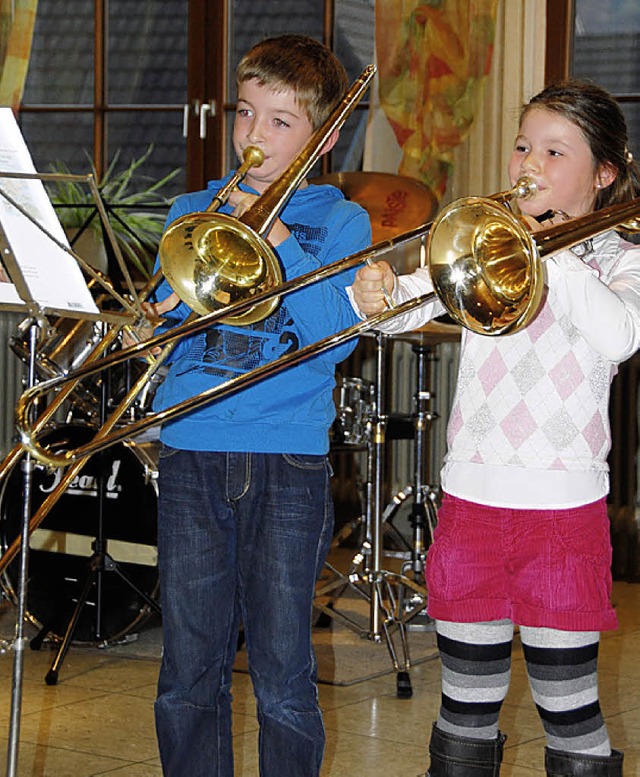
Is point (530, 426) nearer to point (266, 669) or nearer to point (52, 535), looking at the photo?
point (266, 669)

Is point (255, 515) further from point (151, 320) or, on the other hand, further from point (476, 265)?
point (476, 265)

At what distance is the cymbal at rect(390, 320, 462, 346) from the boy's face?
5.06 ft

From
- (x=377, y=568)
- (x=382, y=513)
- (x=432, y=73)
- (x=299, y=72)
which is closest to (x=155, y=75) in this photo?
(x=432, y=73)

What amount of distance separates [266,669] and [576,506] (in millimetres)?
496

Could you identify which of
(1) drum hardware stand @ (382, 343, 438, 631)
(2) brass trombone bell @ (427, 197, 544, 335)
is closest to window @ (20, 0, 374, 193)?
(1) drum hardware stand @ (382, 343, 438, 631)

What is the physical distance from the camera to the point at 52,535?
367 cm

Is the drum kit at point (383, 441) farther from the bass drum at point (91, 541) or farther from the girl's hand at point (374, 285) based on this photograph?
the girl's hand at point (374, 285)

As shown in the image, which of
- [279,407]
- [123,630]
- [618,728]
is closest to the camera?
[279,407]

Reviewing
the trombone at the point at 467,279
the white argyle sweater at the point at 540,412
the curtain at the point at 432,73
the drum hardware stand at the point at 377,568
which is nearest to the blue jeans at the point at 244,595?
the trombone at the point at 467,279

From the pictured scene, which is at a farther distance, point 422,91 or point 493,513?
point 422,91

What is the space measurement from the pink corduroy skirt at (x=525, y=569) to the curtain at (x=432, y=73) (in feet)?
10.0

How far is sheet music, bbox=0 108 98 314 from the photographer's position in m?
1.66

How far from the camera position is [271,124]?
1.82 meters

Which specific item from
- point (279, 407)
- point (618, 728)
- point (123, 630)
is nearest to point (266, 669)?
point (279, 407)
